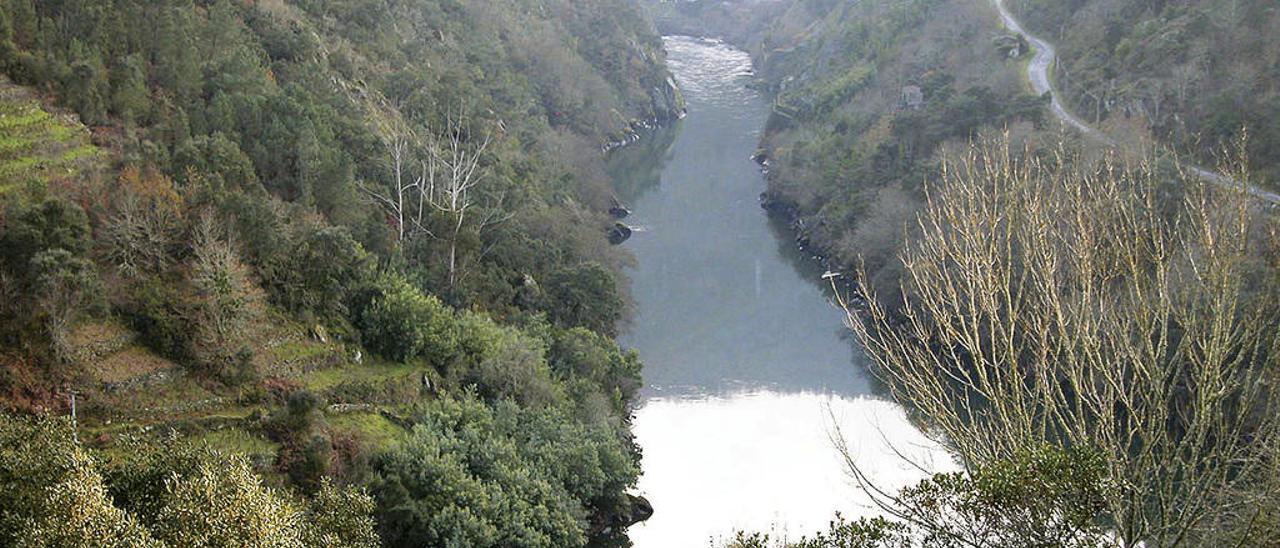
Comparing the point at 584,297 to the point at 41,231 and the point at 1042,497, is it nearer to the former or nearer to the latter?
the point at 41,231

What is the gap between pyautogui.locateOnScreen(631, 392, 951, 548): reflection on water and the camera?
103 ft

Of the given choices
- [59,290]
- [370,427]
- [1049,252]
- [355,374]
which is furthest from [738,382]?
[1049,252]

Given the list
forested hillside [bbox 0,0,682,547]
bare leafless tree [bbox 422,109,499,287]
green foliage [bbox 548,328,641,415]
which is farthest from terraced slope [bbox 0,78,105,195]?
green foliage [bbox 548,328,641,415]

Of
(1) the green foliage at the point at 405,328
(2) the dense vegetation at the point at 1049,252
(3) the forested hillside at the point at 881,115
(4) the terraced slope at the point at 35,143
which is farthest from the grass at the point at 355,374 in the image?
(3) the forested hillside at the point at 881,115

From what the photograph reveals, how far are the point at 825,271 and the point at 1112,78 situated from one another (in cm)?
1881

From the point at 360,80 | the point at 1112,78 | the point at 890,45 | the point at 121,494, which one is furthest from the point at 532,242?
the point at 890,45

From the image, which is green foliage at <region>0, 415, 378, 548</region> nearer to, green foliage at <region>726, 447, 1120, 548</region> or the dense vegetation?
the dense vegetation

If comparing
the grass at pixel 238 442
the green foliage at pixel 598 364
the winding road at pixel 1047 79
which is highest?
the winding road at pixel 1047 79

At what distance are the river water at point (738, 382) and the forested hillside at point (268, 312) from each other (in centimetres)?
257

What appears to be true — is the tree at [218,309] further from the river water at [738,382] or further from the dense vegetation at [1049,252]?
the dense vegetation at [1049,252]

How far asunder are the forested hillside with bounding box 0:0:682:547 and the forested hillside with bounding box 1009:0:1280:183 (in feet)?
86.9

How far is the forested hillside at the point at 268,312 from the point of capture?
63.1 ft

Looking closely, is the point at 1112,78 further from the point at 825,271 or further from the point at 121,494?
the point at 121,494

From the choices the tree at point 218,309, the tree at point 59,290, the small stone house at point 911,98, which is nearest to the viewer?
the tree at point 59,290
